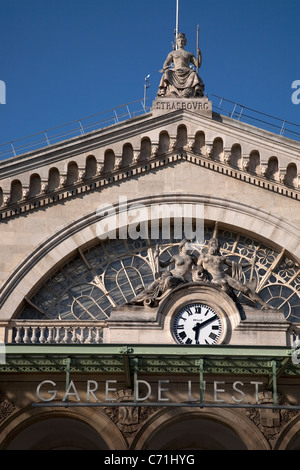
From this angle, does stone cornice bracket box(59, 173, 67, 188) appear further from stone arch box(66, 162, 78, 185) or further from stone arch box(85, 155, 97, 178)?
stone arch box(85, 155, 97, 178)

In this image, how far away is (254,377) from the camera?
37312 millimetres

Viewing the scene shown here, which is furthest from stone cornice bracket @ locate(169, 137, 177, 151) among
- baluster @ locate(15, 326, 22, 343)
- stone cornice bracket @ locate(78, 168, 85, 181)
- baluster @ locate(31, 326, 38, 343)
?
baluster @ locate(15, 326, 22, 343)

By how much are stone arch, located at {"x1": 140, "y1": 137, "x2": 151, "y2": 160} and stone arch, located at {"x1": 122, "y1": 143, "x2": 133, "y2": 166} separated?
0.34 meters

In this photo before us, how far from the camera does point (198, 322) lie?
1489 inches

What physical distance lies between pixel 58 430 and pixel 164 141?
8.89 meters

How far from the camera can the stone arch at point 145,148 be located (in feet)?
136

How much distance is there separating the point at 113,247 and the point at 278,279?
15.3 ft

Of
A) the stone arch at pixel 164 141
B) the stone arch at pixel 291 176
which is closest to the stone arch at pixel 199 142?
the stone arch at pixel 164 141

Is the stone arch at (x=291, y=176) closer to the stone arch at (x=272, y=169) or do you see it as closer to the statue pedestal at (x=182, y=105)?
the stone arch at (x=272, y=169)

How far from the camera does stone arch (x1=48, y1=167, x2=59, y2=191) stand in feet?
135

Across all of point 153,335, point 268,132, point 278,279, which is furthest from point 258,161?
point 153,335

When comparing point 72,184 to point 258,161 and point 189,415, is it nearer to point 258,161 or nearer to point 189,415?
point 258,161

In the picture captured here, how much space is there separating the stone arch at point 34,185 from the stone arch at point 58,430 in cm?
677

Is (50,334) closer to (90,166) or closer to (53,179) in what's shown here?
(53,179)
